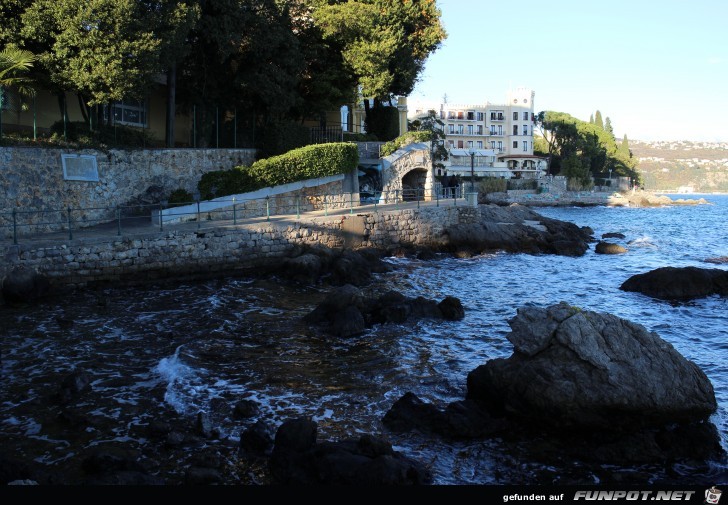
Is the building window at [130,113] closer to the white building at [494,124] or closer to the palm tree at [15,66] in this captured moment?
the palm tree at [15,66]

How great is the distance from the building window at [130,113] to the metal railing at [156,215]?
6.89 m

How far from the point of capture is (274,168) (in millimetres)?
28031

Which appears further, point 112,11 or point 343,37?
point 343,37

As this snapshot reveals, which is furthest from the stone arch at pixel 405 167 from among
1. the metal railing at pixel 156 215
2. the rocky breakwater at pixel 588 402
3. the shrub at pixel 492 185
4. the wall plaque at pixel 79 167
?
the shrub at pixel 492 185

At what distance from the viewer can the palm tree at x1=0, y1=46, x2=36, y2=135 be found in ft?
69.6

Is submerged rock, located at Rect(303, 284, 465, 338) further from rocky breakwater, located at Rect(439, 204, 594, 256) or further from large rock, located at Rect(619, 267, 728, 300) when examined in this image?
rocky breakwater, located at Rect(439, 204, 594, 256)

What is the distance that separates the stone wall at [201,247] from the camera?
19.1 m

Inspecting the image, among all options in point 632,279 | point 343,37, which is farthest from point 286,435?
point 343,37

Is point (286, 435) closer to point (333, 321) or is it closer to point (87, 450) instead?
point (87, 450)

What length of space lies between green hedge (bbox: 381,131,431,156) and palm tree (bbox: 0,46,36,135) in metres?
18.7

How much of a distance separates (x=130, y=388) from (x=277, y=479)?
461cm

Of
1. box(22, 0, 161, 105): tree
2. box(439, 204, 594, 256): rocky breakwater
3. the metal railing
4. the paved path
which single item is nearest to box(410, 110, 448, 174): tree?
the metal railing

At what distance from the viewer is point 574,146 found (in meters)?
96.6

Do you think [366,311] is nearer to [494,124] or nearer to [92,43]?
[92,43]
